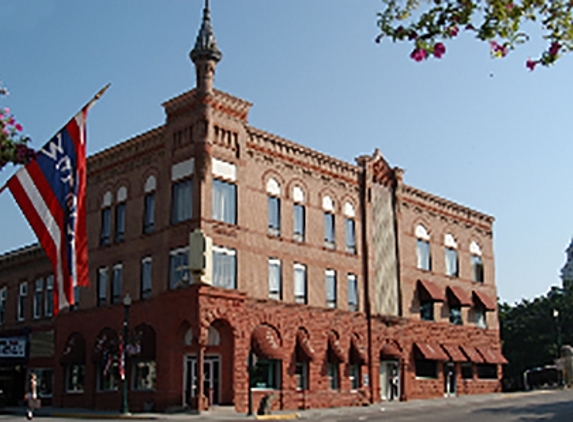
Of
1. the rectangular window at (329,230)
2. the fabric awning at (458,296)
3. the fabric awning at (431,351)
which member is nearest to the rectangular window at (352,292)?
the rectangular window at (329,230)

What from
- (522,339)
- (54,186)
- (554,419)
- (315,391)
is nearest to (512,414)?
(554,419)

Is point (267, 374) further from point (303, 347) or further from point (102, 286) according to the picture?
point (102, 286)

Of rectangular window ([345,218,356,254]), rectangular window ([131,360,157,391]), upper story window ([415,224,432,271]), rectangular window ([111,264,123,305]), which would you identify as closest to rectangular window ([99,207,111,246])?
rectangular window ([111,264,123,305])

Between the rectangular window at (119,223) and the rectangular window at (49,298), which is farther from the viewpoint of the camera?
the rectangular window at (49,298)

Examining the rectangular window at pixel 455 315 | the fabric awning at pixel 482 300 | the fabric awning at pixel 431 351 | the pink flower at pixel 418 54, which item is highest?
the pink flower at pixel 418 54

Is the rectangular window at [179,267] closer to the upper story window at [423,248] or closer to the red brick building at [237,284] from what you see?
the red brick building at [237,284]

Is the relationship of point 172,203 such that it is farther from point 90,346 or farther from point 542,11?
point 542,11

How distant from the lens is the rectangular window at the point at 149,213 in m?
37.2

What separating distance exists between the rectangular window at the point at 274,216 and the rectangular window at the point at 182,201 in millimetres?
4748

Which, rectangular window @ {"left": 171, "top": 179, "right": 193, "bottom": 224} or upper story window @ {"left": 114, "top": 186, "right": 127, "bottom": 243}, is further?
upper story window @ {"left": 114, "top": 186, "right": 127, "bottom": 243}

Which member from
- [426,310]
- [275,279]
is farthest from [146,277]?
[426,310]

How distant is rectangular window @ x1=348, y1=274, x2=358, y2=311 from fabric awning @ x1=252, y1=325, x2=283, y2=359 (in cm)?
681

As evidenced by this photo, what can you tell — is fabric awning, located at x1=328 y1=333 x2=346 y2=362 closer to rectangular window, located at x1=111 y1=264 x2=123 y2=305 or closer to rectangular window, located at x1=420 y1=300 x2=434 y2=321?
rectangular window, located at x1=420 y1=300 x2=434 y2=321

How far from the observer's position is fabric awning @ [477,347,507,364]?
50969mm
